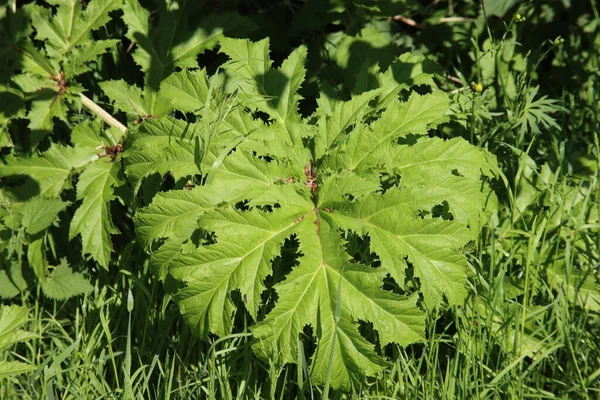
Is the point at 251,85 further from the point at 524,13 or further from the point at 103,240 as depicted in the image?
the point at 524,13

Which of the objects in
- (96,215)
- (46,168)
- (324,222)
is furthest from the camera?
(46,168)

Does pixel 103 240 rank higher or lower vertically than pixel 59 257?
higher

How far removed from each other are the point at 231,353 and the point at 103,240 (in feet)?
2.11

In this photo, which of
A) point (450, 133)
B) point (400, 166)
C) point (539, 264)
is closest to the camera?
point (400, 166)

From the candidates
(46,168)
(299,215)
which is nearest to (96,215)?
(46,168)

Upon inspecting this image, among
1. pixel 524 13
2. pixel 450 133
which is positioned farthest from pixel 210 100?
pixel 524 13

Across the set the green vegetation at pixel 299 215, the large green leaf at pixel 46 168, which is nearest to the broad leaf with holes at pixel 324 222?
the green vegetation at pixel 299 215

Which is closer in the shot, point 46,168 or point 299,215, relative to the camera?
point 299,215

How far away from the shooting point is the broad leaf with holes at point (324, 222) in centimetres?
207

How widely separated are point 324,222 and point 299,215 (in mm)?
92

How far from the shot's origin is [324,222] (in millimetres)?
2219

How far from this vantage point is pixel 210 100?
2414mm

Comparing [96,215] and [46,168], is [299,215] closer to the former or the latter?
[96,215]

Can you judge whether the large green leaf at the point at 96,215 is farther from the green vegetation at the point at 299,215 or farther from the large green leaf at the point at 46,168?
the large green leaf at the point at 46,168
